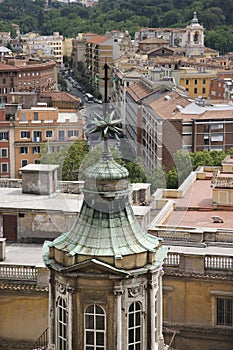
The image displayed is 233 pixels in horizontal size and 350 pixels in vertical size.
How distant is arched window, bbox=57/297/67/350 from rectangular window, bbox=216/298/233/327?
9.67 metres

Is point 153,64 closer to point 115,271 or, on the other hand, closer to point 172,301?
point 172,301

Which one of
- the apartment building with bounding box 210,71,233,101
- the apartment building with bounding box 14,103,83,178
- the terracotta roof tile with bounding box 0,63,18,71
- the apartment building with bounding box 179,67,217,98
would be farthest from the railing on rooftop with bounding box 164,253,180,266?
the terracotta roof tile with bounding box 0,63,18,71

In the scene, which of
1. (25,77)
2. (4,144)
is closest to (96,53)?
(25,77)

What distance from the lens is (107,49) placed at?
169625 mm

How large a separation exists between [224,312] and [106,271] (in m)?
10.4

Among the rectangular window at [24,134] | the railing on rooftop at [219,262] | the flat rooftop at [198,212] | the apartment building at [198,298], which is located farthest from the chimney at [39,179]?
the rectangular window at [24,134]

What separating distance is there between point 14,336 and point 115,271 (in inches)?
415

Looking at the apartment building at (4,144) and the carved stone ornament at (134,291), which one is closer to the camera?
the carved stone ornament at (134,291)

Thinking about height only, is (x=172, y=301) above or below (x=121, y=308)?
below

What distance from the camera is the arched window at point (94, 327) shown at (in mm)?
15203

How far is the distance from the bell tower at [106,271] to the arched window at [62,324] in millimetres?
18

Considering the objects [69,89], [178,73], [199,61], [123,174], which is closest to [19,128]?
[178,73]

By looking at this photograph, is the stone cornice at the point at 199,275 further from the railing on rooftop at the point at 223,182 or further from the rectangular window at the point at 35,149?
the rectangular window at the point at 35,149

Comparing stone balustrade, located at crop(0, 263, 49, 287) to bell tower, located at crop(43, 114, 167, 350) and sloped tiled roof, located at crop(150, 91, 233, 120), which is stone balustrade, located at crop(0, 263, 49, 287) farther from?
sloped tiled roof, located at crop(150, 91, 233, 120)
